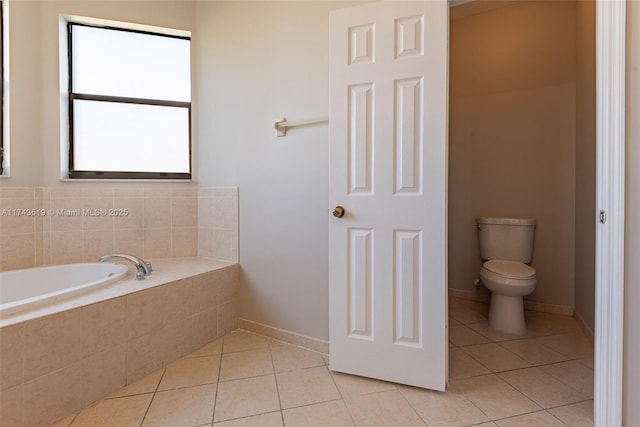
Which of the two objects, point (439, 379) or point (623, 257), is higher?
point (623, 257)

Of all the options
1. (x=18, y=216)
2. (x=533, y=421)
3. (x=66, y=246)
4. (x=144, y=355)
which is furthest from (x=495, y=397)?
(x=18, y=216)

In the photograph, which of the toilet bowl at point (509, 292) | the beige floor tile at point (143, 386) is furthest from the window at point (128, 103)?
the toilet bowl at point (509, 292)

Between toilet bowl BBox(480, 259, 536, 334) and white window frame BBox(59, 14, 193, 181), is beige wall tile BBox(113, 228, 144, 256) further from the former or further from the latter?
toilet bowl BBox(480, 259, 536, 334)

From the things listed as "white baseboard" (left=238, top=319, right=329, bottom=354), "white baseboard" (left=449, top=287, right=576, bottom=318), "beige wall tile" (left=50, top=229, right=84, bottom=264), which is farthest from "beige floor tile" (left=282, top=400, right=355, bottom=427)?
"white baseboard" (left=449, top=287, right=576, bottom=318)

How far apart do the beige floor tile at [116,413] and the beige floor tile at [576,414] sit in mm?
1796

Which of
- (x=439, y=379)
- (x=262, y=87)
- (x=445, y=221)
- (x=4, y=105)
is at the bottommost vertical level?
(x=439, y=379)

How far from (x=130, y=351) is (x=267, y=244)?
0.98m

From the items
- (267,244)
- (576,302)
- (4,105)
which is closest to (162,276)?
(267,244)

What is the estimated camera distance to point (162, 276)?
6.38 ft

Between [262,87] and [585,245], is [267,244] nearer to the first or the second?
[262,87]

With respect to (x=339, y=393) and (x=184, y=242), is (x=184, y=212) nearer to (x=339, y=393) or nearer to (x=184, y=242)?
(x=184, y=242)

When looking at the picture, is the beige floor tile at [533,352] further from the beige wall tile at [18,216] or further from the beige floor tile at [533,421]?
the beige wall tile at [18,216]

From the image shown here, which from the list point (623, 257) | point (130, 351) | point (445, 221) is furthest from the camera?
point (130, 351)

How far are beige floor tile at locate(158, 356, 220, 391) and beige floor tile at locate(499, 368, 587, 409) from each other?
1566 mm
